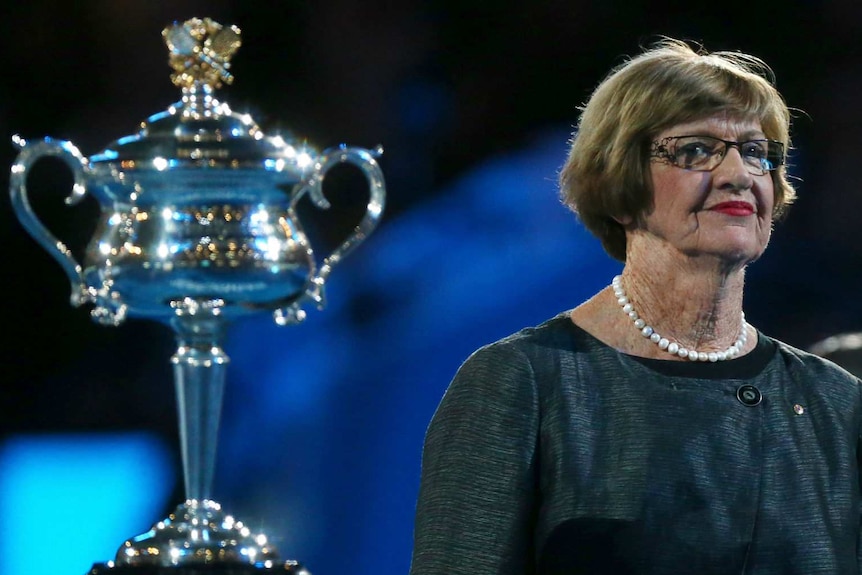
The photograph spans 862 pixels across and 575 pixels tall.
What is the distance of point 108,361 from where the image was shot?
288 cm

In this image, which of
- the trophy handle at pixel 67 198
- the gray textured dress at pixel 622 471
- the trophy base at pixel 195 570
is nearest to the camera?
the gray textured dress at pixel 622 471

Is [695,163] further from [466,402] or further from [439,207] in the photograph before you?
[439,207]

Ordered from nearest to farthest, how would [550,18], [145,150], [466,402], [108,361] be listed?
[466,402] < [145,150] < [108,361] < [550,18]

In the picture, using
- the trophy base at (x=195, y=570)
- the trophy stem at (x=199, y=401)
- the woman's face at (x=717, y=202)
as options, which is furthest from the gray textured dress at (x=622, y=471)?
the trophy stem at (x=199, y=401)

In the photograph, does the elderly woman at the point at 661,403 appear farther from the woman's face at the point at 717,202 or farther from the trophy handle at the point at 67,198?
the trophy handle at the point at 67,198

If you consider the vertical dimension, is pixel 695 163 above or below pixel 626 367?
above

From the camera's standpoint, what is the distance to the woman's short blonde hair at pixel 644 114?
141 cm

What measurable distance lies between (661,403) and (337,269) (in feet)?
5.35

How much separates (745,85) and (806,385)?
279mm

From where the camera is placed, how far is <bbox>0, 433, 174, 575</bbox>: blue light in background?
2.89 meters

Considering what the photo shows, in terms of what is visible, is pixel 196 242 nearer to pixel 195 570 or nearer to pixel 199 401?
pixel 199 401

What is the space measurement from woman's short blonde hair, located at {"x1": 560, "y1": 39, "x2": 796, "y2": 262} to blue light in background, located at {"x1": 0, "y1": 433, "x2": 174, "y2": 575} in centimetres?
164

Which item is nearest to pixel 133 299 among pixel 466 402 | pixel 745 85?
pixel 466 402

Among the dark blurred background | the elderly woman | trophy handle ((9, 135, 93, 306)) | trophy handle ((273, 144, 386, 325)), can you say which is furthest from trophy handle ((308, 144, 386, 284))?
the dark blurred background
